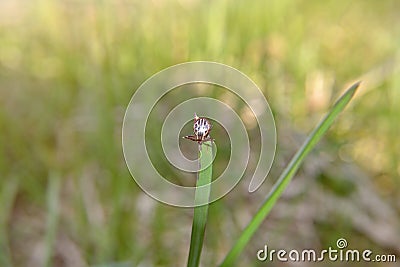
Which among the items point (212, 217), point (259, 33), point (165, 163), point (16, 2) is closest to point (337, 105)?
point (212, 217)

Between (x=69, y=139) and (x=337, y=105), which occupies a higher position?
(x=69, y=139)

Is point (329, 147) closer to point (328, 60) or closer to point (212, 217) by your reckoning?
point (212, 217)

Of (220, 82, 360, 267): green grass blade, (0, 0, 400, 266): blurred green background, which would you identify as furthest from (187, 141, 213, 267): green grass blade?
(0, 0, 400, 266): blurred green background

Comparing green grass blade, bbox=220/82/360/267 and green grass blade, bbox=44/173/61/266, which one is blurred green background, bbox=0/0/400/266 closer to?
green grass blade, bbox=44/173/61/266

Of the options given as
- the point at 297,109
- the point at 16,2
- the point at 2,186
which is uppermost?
the point at 16,2

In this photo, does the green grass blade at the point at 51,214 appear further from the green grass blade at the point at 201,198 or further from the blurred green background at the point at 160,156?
the green grass blade at the point at 201,198

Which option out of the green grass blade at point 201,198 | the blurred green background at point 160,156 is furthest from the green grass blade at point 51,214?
the green grass blade at point 201,198
